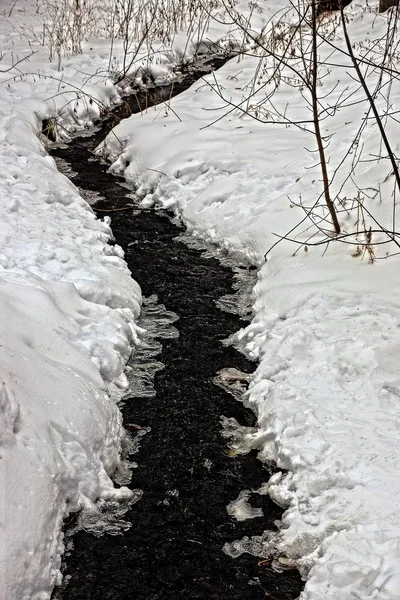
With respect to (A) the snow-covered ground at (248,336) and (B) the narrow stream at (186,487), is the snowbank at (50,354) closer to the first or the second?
(A) the snow-covered ground at (248,336)

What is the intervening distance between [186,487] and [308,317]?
1.59 meters

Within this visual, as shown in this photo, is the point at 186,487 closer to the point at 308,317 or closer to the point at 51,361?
the point at 51,361

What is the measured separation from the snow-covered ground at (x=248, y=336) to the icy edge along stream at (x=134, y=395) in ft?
0.26

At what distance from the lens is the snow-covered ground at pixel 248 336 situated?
2.91 m

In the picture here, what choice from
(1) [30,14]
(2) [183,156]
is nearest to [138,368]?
(2) [183,156]

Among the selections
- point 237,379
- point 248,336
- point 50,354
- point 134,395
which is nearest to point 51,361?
point 50,354

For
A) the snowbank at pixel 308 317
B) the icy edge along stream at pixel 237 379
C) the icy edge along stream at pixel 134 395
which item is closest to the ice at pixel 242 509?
the icy edge along stream at pixel 237 379

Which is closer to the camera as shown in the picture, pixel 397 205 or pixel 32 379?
pixel 32 379

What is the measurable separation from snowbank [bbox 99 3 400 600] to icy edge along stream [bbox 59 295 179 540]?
0.58 metres

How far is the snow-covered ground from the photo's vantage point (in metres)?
2.91

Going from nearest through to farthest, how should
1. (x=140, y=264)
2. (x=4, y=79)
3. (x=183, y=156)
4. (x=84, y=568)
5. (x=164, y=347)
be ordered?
(x=84, y=568) < (x=164, y=347) < (x=140, y=264) < (x=183, y=156) < (x=4, y=79)

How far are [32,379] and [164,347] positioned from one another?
4.53 ft

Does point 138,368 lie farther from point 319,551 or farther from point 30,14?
point 30,14

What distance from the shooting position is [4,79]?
30.0ft
